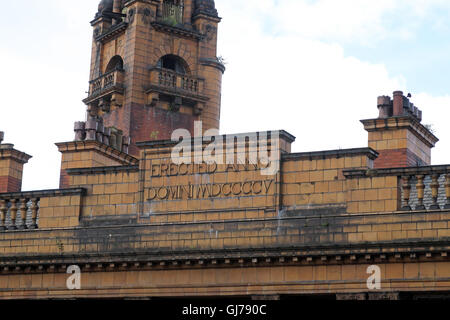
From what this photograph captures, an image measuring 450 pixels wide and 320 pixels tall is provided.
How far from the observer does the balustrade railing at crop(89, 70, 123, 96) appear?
150ft

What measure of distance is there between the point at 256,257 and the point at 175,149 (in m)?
4.39

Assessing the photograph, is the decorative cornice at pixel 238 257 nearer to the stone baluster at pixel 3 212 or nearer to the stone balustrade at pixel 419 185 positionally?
the stone balustrade at pixel 419 185

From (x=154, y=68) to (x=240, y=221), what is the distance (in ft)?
54.3

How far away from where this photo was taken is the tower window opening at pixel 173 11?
4656 cm

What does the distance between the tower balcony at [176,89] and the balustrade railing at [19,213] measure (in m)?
12.6

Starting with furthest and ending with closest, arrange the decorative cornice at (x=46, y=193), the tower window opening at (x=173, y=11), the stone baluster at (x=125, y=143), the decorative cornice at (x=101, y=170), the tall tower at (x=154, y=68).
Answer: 1. the tower window opening at (x=173, y=11)
2. the tall tower at (x=154, y=68)
3. the stone baluster at (x=125, y=143)
4. the decorative cornice at (x=46, y=193)
5. the decorative cornice at (x=101, y=170)

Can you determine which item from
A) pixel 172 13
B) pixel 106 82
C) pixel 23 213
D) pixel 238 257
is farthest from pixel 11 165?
pixel 238 257

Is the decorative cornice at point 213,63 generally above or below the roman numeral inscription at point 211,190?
above

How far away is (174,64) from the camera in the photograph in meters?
47.0
